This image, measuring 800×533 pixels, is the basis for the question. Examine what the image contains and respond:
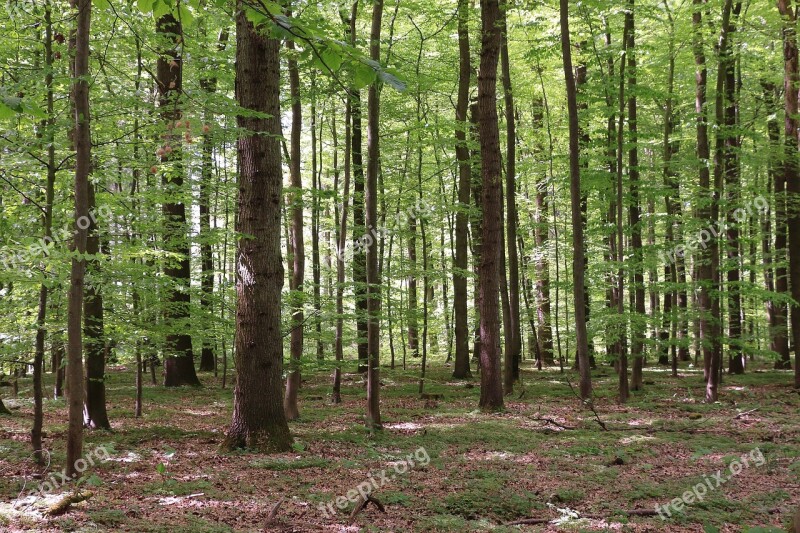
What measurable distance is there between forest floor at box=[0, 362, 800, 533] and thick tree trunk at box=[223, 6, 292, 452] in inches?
19.8

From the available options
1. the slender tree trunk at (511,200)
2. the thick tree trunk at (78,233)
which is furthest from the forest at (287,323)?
the slender tree trunk at (511,200)

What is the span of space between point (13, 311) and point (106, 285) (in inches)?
41.1

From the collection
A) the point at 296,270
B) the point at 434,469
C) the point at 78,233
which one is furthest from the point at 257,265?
the point at 434,469

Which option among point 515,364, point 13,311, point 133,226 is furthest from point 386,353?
point 13,311

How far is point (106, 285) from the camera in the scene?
7.05 metres

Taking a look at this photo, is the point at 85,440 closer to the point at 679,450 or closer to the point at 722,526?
the point at 722,526

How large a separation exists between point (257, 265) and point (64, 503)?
11.5 feet

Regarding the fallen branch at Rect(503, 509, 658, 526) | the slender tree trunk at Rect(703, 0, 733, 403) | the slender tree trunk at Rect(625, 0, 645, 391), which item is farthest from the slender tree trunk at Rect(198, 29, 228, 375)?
the slender tree trunk at Rect(703, 0, 733, 403)

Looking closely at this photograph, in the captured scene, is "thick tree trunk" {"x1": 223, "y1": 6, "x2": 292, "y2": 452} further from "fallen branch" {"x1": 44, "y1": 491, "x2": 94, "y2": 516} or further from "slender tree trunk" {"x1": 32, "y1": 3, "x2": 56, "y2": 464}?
"fallen branch" {"x1": 44, "y1": 491, "x2": 94, "y2": 516}
